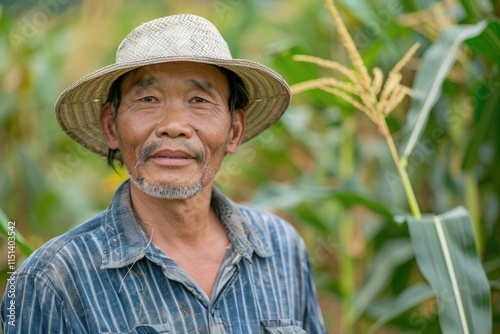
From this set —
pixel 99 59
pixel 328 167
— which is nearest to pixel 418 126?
pixel 328 167

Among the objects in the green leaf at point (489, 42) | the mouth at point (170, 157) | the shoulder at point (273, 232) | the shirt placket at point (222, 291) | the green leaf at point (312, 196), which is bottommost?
the shirt placket at point (222, 291)

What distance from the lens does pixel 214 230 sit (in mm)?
2150

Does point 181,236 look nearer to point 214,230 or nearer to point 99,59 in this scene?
point 214,230

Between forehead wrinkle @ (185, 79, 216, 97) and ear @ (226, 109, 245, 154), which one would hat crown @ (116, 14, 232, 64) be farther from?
ear @ (226, 109, 245, 154)

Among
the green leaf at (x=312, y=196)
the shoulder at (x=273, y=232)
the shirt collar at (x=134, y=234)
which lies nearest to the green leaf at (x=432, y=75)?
the green leaf at (x=312, y=196)

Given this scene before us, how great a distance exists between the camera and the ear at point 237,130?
2164 mm

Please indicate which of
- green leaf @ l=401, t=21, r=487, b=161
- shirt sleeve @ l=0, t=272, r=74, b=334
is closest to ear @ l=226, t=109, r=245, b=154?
green leaf @ l=401, t=21, r=487, b=161

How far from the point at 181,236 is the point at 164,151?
0.25m

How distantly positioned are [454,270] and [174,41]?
92 centimetres

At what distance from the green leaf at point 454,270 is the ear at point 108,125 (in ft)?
2.61

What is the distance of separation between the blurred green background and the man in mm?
647

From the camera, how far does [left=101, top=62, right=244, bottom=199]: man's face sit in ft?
6.29

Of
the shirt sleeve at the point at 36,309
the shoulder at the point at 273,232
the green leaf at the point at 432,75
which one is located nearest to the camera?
the shirt sleeve at the point at 36,309

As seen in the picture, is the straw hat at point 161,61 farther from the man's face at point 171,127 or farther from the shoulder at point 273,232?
the shoulder at point 273,232
